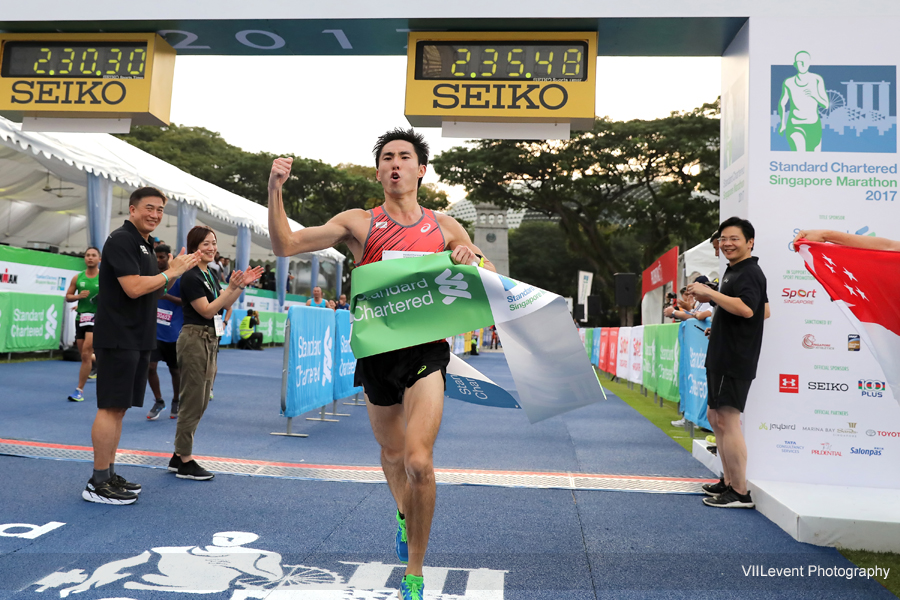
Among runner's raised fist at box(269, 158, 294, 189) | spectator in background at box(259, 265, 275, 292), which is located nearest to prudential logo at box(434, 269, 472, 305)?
runner's raised fist at box(269, 158, 294, 189)

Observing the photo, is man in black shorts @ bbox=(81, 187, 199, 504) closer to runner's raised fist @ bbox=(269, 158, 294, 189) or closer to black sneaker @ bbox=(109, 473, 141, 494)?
black sneaker @ bbox=(109, 473, 141, 494)

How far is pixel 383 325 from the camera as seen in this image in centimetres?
310

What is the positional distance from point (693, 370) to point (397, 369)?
602 centimetres

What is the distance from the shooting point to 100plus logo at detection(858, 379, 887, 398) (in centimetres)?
503

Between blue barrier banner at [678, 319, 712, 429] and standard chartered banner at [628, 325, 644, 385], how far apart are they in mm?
4017

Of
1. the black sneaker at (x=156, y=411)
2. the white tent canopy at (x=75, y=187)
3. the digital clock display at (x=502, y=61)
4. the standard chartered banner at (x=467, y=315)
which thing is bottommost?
the black sneaker at (x=156, y=411)

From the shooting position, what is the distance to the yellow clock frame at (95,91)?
255 inches

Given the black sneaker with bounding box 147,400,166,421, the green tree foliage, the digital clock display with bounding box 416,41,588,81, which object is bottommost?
the black sneaker with bounding box 147,400,166,421

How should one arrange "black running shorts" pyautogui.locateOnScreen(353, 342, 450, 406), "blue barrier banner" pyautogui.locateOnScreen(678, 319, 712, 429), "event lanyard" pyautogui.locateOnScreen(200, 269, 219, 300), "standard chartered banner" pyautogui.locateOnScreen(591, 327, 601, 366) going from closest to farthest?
"black running shorts" pyautogui.locateOnScreen(353, 342, 450, 406)
"event lanyard" pyautogui.locateOnScreen(200, 269, 219, 300)
"blue barrier banner" pyautogui.locateOnScreen(678, 319, 712, 429)
"standard chartered banner" pyautogui.locateOnScreen(591, 327, 601, 366)

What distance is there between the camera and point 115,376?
4.35 m

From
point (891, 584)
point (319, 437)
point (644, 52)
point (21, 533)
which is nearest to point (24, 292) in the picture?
point (319, 437)

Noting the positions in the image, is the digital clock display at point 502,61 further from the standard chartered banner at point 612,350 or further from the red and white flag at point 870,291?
the standard chartered banner at point 612,350

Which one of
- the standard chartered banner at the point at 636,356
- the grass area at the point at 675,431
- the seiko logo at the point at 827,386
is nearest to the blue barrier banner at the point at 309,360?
the grass area at the point at 675,431

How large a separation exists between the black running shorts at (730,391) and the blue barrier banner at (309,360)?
13.1 ft
